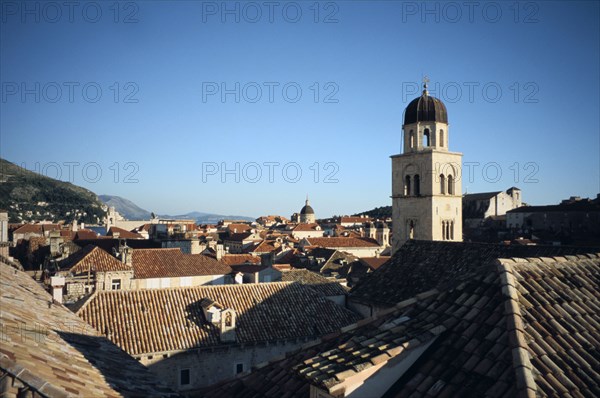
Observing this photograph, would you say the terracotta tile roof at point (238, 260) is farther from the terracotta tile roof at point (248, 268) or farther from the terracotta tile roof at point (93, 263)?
the terracotta tile roof at point (93, 263)

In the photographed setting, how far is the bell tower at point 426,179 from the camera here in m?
31.5

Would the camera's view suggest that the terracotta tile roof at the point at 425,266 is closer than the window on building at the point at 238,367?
No

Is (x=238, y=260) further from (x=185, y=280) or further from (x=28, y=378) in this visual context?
(x=28, y=378)

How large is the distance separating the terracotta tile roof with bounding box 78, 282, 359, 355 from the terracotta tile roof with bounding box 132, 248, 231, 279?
45.2 feet

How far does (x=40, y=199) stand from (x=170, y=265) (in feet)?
424

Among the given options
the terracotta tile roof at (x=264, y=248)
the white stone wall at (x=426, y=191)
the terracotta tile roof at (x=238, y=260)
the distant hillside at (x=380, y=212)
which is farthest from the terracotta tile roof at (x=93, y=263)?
the distant hillside at (x=380, y=212)

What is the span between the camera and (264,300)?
896 inches

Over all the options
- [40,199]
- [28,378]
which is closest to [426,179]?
[28,378]

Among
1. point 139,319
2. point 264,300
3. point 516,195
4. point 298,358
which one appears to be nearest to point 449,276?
point 264,300

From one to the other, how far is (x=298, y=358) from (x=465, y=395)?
9.71 ft

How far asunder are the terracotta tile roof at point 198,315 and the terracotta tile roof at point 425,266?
6.22 ft

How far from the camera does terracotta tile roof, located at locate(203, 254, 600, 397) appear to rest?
4961mm

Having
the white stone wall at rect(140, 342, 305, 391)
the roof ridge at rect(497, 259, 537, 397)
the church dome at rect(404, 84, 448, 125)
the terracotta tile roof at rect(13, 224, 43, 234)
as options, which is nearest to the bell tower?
the church dome at rect(404, 84, 448, 125)

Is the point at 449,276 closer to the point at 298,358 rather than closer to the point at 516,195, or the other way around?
the point at 298,358
